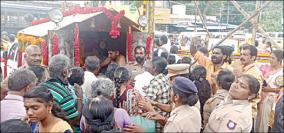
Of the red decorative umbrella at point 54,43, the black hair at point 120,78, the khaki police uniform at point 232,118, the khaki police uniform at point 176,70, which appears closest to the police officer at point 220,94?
the khaki police uniform at point 176,70

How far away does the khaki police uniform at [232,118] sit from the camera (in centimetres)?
298

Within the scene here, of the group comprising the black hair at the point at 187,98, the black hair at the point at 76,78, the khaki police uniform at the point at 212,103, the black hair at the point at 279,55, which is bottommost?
the khaki police uniform at the point at 212,103

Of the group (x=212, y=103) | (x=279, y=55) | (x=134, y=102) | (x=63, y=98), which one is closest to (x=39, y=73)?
(x=63, y=98)

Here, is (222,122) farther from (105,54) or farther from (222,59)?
(105,54)

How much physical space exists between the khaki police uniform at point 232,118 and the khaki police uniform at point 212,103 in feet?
1.92

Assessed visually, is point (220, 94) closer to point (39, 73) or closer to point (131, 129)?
point (131, 129)

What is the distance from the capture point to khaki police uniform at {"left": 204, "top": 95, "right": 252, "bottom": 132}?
2977mm

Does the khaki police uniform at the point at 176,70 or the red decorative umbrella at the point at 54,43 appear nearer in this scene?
the khaki police uniform at the point at 176,70

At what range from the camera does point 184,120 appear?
292cm

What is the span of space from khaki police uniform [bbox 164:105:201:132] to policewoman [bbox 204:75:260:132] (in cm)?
24

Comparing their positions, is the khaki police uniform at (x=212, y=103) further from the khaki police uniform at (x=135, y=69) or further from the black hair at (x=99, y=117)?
the khaki police uniform at (x=135, y=69)

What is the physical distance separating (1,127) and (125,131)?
1246mm

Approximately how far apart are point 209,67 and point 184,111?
9.66 ft

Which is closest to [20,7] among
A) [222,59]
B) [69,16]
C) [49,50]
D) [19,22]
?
[19,22]
